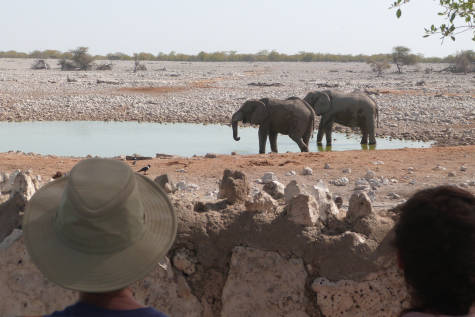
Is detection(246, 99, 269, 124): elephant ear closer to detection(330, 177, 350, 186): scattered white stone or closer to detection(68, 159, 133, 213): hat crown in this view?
detection(330, 177, 350, 186): scattered white stone

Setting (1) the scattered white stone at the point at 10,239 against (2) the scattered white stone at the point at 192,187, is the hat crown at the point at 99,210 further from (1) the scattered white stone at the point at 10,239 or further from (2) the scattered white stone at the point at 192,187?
(2) the scattered white stone at the point at 192,187

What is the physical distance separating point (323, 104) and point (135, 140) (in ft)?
16.2

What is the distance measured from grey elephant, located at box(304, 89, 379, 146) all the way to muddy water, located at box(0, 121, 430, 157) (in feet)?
1.46

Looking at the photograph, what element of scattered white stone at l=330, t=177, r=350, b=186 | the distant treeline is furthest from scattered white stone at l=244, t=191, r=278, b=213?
the distant treeline

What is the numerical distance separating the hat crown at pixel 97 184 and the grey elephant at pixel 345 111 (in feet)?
47.3

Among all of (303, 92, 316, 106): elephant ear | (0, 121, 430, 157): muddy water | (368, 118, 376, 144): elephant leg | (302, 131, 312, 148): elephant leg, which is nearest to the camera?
(302, 131, 312, 148): elephant leg

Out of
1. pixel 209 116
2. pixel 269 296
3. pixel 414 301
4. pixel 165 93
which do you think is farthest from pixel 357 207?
pixel 165 93

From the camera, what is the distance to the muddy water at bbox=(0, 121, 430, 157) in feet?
48.5

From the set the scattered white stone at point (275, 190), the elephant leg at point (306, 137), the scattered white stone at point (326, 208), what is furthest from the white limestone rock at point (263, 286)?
the elephant leg at point (306, 137)

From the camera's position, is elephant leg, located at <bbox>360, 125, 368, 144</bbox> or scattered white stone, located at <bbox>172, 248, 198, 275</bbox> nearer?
scattered white stone, located at <bbox>172, 248, 198, 275</bbox>

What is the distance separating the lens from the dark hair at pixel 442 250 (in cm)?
166

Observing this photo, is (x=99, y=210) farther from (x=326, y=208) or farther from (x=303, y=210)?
(x=326, y=208)

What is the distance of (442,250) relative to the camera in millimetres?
1665

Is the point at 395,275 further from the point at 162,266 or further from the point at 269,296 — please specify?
the point at 162,266
